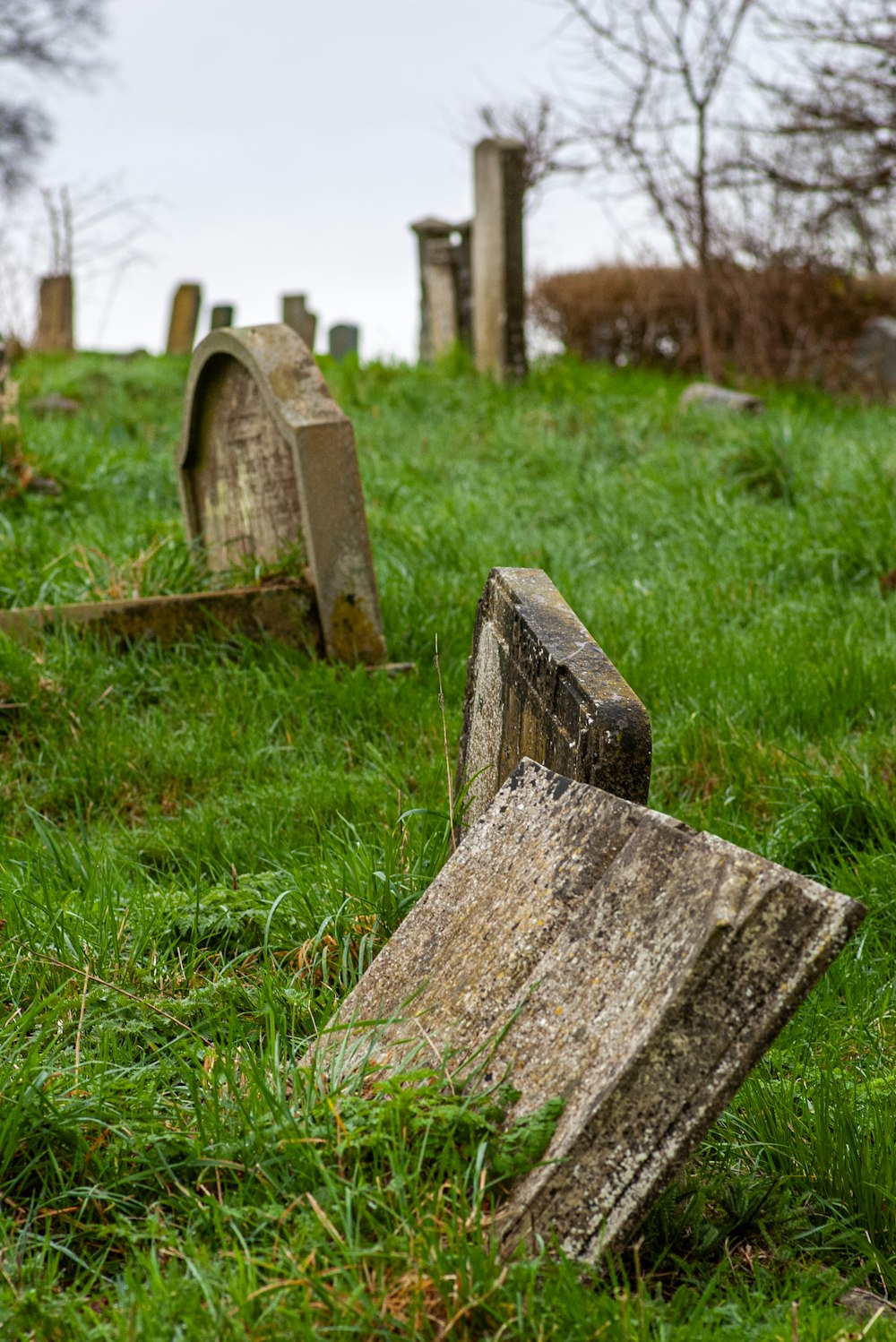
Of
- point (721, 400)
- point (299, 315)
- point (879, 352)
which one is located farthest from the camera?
point (879, 352)

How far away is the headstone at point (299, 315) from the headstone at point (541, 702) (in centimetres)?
957

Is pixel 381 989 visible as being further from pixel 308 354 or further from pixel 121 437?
pixel 121 437

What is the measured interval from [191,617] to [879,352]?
9667 mm

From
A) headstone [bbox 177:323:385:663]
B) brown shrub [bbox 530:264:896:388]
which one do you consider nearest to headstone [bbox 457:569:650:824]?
A: headstone [bbox 177:323:385:663]

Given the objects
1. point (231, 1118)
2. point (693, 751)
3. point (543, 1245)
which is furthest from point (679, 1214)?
point (693, 751)

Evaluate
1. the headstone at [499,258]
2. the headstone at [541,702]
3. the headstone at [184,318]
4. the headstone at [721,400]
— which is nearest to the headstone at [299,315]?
the headstone at [499,258]

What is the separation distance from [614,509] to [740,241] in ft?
23.3

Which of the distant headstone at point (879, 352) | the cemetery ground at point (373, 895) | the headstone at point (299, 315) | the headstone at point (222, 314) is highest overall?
the headstone at point (222, 314)

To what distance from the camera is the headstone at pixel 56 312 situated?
15.0m

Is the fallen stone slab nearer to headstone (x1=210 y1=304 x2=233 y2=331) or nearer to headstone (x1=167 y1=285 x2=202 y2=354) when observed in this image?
headstone (x1=210 y1=304 x2=233 y2=331)

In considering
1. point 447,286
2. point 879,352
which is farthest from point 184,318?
point 879,352

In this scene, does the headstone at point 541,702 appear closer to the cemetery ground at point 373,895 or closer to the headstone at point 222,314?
the cemetery ground at point 373,895

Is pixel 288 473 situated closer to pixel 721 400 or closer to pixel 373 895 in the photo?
pixel 373 895

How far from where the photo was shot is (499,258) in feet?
32.9
